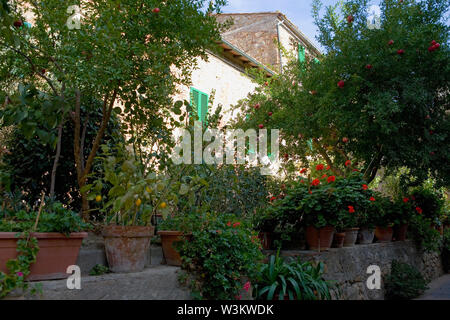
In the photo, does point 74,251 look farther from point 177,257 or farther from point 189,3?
point 189,3

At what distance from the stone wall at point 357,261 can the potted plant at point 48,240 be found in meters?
2.79

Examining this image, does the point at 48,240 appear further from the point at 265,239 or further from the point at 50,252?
the point at 265,239

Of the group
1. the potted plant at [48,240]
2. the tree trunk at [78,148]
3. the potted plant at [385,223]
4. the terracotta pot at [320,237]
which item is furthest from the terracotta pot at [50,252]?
the potted plant at [385,223]

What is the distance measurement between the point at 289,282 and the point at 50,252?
241 cm

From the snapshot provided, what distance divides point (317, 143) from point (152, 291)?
4.89 metres

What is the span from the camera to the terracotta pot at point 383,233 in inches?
268

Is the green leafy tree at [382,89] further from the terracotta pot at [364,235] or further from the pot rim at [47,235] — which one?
the pot rim at [47,235]

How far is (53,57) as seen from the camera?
370cm

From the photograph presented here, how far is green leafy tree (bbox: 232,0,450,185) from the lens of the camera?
563 centimetres

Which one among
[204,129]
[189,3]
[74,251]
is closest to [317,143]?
[204,129]

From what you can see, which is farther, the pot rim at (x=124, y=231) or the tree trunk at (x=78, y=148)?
the tree trunk at (x=78, y=148)

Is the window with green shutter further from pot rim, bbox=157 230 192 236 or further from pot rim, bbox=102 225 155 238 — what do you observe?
pot rim, bbox=102 225 155 238

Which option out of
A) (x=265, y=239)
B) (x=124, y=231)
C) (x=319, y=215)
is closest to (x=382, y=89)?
(x=319, y=215)
